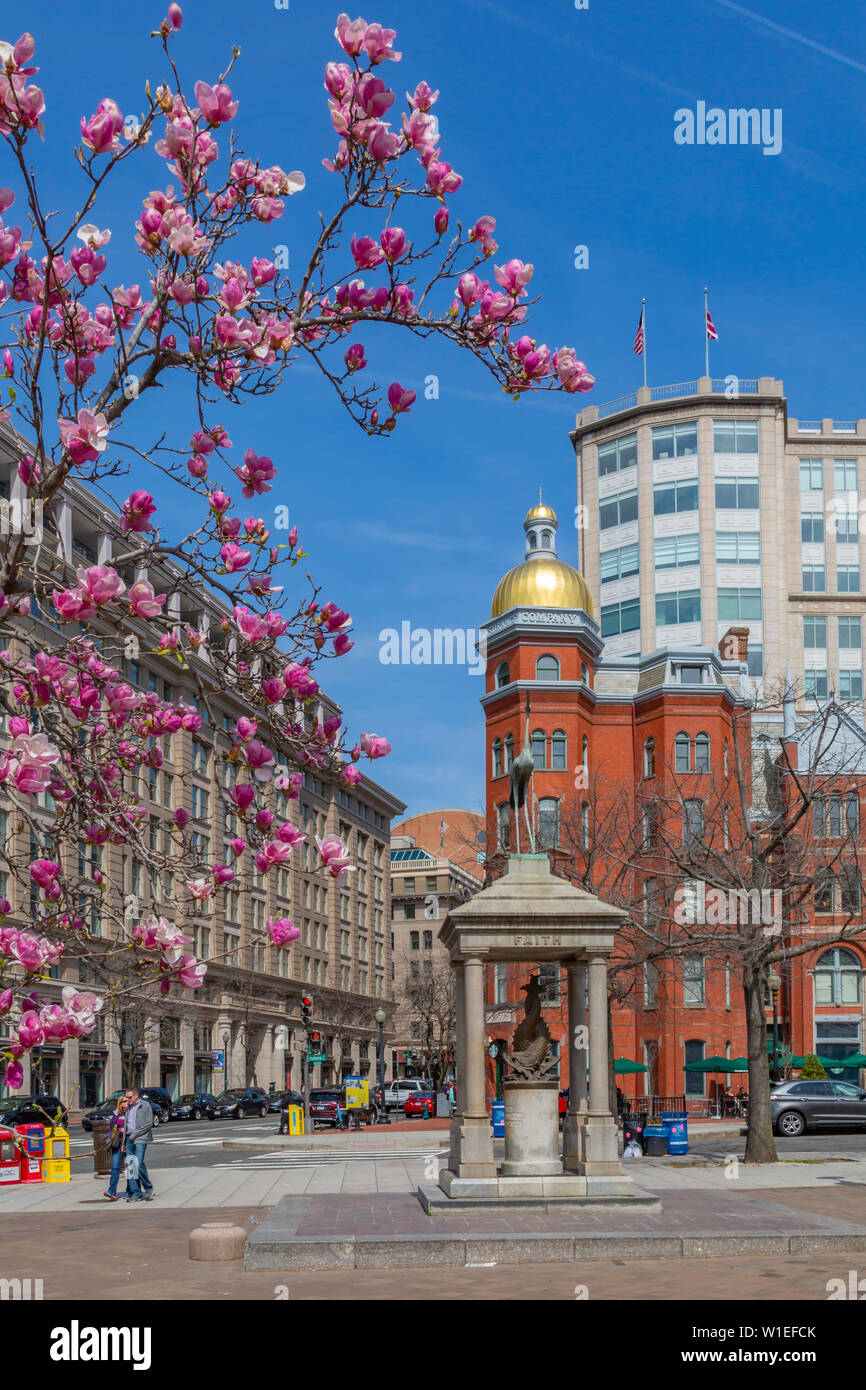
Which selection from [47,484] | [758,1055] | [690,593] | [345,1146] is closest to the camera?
[47,484]

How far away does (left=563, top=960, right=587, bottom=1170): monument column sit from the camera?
1809cm

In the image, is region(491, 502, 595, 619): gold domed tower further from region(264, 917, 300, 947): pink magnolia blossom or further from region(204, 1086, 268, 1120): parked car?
region(264, 917, 300, 947): pink magnolia blossom

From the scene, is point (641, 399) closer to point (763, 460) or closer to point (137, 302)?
point (763, 460)

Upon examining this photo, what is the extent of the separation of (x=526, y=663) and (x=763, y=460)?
32.0 m

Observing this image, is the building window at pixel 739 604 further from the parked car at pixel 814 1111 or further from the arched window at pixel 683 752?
the parked car at pixel 814 1111

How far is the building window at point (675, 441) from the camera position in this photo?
83.3 meters

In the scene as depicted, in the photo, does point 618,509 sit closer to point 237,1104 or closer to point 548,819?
point 548,819

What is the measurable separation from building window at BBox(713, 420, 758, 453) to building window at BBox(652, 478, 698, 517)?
2.86 m

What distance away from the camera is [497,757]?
193 ft

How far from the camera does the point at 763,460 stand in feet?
271

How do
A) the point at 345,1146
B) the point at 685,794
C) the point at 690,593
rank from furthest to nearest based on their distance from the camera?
the point at 690,593 → the point at 685,794 → the point at 345,1146

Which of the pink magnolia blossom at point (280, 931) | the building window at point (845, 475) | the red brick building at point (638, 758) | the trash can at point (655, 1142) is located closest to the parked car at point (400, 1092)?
the red brick building at point (638, 758)

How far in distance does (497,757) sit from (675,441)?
32781 mm
